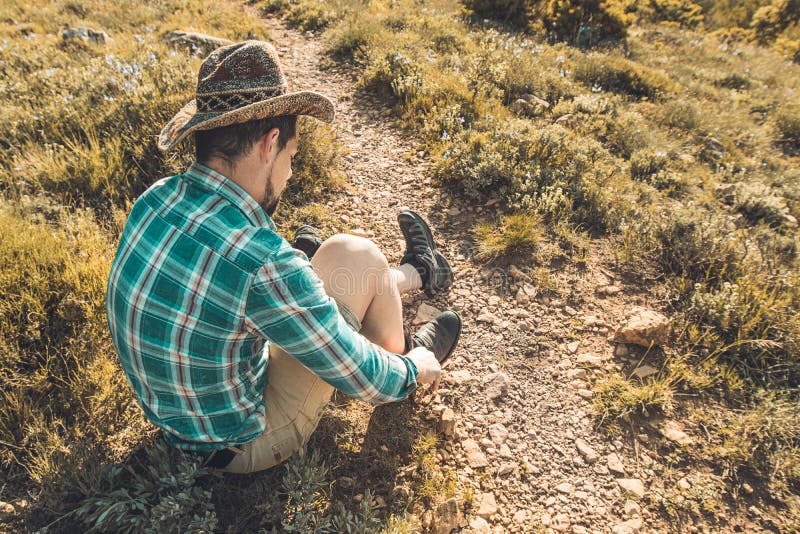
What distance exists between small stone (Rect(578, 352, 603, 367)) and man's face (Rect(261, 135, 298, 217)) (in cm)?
276

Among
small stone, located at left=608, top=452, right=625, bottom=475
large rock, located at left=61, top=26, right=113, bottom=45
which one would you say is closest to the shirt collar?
small stone, located at left=608, top=452, right=625, bottom=475

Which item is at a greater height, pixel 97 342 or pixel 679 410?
pixel 97 342

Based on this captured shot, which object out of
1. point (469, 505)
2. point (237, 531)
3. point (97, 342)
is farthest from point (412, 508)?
point (97, 342)

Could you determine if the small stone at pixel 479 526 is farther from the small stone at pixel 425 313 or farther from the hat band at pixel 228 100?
the hat band at pixel 228 100

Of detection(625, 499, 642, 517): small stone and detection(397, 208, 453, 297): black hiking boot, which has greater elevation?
detection(397, 208, 453, 297): black hiking boot

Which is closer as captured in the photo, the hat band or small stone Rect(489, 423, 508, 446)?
the hat band

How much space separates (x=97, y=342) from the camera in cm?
291

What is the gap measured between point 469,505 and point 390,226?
9.35 ft

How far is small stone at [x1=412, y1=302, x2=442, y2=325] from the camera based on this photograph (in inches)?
151

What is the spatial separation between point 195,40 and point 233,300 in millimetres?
7895

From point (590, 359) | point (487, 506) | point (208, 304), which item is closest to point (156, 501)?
point (208, 304)

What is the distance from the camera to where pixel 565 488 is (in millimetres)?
2830

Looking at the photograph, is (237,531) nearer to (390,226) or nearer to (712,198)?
(390,226)

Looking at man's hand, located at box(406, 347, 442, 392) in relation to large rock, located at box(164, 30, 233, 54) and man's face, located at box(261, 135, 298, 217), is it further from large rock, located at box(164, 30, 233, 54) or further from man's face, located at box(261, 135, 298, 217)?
large rock, located at box(164, 30, 233, 54)
